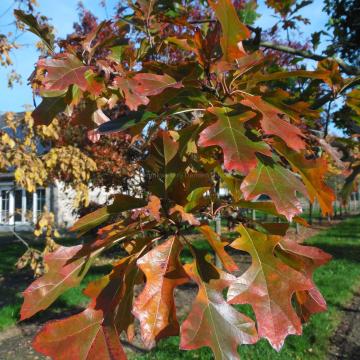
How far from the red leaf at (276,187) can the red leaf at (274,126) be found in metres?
0.07

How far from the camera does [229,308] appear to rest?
0.92 meters

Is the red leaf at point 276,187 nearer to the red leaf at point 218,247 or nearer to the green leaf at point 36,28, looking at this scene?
the red leaf at point 218,247

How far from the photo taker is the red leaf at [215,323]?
86 cm

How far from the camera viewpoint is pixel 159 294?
A: 894 mm

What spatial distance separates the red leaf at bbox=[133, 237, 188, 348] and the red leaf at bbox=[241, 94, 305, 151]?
13.2 inches

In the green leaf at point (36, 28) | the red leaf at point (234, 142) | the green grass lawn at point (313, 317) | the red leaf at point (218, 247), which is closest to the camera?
the red leaf at point (234, 142)

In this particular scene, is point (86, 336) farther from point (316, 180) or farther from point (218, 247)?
point (316, 180)

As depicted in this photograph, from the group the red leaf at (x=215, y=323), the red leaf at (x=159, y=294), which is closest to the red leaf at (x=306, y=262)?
the red leaf at (x=215, y=323)

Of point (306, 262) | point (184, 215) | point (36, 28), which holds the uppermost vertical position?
point (36, 28)

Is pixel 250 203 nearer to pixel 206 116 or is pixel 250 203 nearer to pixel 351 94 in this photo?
pixel 206 116

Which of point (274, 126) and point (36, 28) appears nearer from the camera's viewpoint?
point (274, 126)

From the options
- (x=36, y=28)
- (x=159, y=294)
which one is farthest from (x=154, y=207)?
(x=36, y=28)

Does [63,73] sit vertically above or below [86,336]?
above

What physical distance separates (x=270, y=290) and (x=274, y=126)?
1.15 ft
